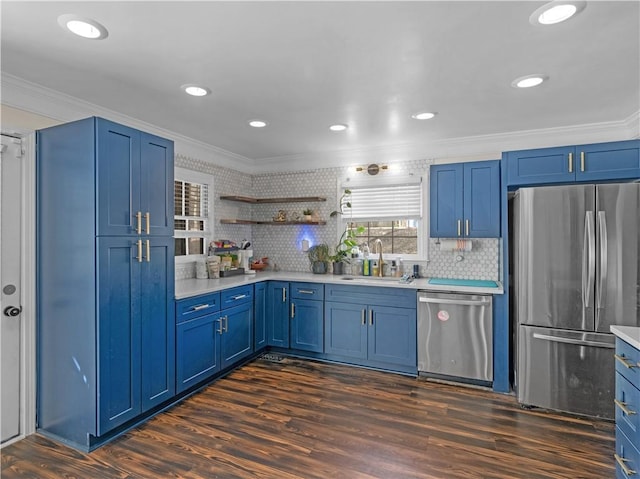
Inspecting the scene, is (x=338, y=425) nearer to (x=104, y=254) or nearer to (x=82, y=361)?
(x=82, y=361)

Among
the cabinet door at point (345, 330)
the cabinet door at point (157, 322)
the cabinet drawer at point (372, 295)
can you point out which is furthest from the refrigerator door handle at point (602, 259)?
the cabinet door at point (157, 322)

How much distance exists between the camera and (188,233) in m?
4.14

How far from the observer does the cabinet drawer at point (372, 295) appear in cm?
368

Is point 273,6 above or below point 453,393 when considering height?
above

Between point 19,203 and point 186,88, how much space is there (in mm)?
1403

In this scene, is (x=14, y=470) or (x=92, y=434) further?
(x=92, y=434)

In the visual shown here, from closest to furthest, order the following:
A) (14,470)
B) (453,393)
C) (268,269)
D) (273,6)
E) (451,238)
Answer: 1. (273,6)
2. (14,470)
3. (453,393)
4. (451,238)
5. (268,269)

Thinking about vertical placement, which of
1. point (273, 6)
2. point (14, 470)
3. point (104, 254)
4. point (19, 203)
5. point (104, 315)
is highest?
point (273, 6)

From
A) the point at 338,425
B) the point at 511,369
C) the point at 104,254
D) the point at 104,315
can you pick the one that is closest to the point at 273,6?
the point at 104,254

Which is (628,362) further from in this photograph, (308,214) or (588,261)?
(308,214)

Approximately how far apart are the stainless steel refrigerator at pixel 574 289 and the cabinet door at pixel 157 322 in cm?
291

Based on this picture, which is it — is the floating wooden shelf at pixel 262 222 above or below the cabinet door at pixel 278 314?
above

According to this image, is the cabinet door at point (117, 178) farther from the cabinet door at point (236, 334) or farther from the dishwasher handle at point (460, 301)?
the dishwasher handle at point (460, 301)

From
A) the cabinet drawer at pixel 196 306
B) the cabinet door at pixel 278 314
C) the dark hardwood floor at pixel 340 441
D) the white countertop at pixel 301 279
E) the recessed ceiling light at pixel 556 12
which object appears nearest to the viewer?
the recessed ceiling light at pixel 556 12
